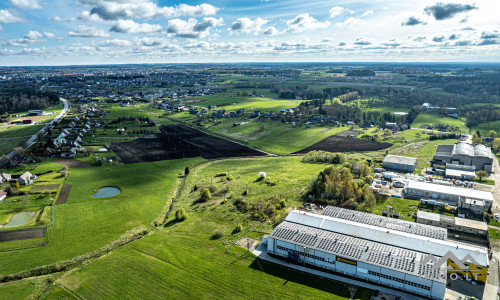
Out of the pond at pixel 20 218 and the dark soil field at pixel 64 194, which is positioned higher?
the pond at pixel 20 218

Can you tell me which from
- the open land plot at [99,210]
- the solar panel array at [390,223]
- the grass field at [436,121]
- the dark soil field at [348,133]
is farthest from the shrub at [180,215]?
the grass field at [436,121]

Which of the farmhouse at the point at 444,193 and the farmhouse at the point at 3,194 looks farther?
the farmhouse at the point at 3,194

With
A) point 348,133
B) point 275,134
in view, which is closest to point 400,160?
point 348,133

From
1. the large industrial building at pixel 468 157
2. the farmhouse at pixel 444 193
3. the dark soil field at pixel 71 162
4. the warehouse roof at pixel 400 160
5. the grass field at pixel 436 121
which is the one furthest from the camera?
the grass field at pixel 436 121

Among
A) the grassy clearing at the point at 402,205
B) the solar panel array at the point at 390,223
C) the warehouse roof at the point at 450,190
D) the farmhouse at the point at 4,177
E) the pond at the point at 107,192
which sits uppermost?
the farmhouse at the point at 4,177

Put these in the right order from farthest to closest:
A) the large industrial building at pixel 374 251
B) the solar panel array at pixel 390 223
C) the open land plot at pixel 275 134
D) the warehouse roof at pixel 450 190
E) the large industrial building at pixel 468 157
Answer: the open land plot at pixel 275 134
the large industrial building at pixel 468 157
the warehouse roof at pixel 450 190
the solar panel array at pixel 390 223
the large industrial building at pixel 374 251

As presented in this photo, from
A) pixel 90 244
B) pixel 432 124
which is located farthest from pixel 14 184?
pixel 432 124

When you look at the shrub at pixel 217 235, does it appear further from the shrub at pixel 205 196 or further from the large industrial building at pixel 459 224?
the large industrial building at pixel 459 224
